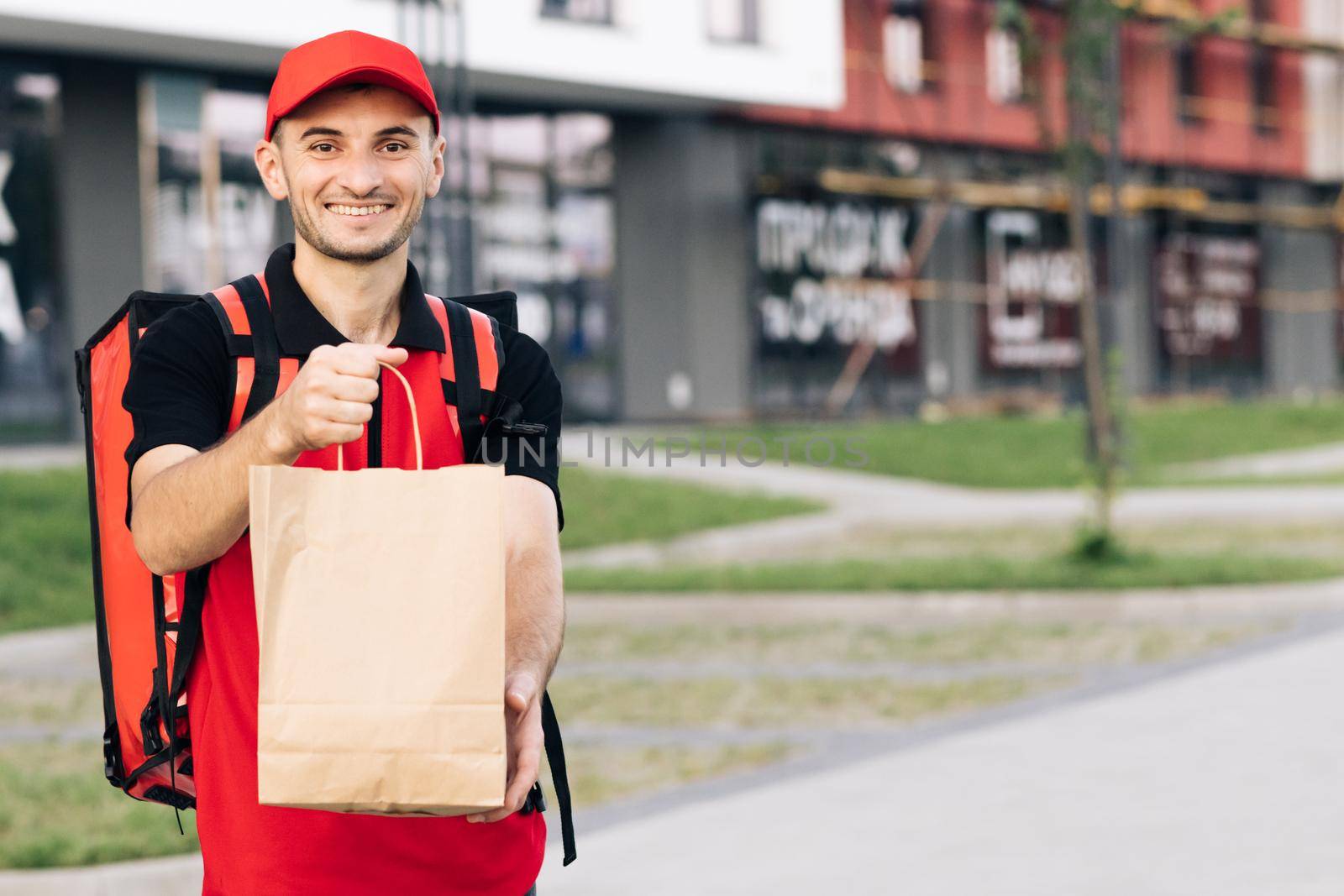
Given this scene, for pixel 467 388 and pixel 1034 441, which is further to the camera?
pixel 1034 441

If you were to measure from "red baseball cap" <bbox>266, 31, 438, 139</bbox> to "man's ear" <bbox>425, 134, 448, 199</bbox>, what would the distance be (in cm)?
13

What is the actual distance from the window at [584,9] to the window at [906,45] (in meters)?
7.45

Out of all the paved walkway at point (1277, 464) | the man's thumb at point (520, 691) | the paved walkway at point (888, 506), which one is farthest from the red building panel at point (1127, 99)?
the man's thumb at point (520, 691)

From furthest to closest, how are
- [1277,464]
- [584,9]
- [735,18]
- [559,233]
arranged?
[559,233] < [735,18] < [584,9] < [1277,464]

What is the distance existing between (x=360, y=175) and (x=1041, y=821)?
14.4 feet

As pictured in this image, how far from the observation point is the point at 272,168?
2.53m

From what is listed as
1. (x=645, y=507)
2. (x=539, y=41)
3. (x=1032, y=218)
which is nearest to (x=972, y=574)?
(x=645, y=507)

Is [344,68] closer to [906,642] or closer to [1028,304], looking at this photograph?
[906,642]

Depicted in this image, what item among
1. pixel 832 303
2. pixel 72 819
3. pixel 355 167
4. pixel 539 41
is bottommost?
pixel 72 819

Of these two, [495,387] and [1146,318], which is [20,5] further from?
[1146,318]

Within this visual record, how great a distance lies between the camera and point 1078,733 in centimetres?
761

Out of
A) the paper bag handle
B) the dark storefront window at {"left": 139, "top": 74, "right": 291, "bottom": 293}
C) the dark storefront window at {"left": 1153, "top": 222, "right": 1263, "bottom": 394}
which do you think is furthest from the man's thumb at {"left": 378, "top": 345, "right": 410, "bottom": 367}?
the dark storefront window at {"left": 1153, "top": 222, "right": 1263, "bottom": 394}

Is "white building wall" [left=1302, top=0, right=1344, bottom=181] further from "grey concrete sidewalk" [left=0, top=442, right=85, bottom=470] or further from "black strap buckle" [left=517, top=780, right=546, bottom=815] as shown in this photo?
"black strap buckle" [left=517, top=780, right=546, bottom=815]

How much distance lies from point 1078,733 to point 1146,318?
3448 cm
